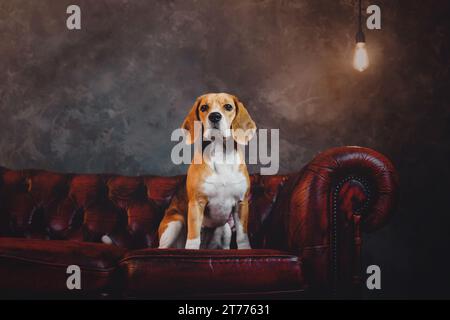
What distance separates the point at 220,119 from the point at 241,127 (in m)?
0.16

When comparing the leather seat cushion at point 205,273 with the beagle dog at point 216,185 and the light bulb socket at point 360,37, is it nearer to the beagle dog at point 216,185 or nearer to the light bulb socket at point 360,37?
the beagle dog at point 216,185

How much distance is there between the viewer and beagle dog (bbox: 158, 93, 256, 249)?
222 centimetres

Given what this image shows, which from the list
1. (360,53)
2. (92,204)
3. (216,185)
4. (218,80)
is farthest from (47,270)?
(360,53)

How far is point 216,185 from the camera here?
2213 millimetres

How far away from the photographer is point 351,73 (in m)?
3.39

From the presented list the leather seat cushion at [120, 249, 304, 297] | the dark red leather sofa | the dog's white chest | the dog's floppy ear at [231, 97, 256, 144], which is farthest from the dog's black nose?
the leather seat cushion at [120, 249, 304, 297]

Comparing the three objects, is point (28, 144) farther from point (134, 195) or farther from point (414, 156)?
point (414, 156)

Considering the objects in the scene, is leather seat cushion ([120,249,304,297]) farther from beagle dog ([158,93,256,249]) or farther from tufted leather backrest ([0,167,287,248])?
tufted leather backrest ([0,167,287,248])

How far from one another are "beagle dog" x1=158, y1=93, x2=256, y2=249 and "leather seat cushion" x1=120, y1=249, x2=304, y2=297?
0.47 metres

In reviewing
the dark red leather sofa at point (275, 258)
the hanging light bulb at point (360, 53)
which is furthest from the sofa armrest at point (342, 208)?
the hanging light bulb at point (360, 53)

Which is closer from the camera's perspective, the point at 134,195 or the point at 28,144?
the point at 134,195

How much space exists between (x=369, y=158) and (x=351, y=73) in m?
1.73
